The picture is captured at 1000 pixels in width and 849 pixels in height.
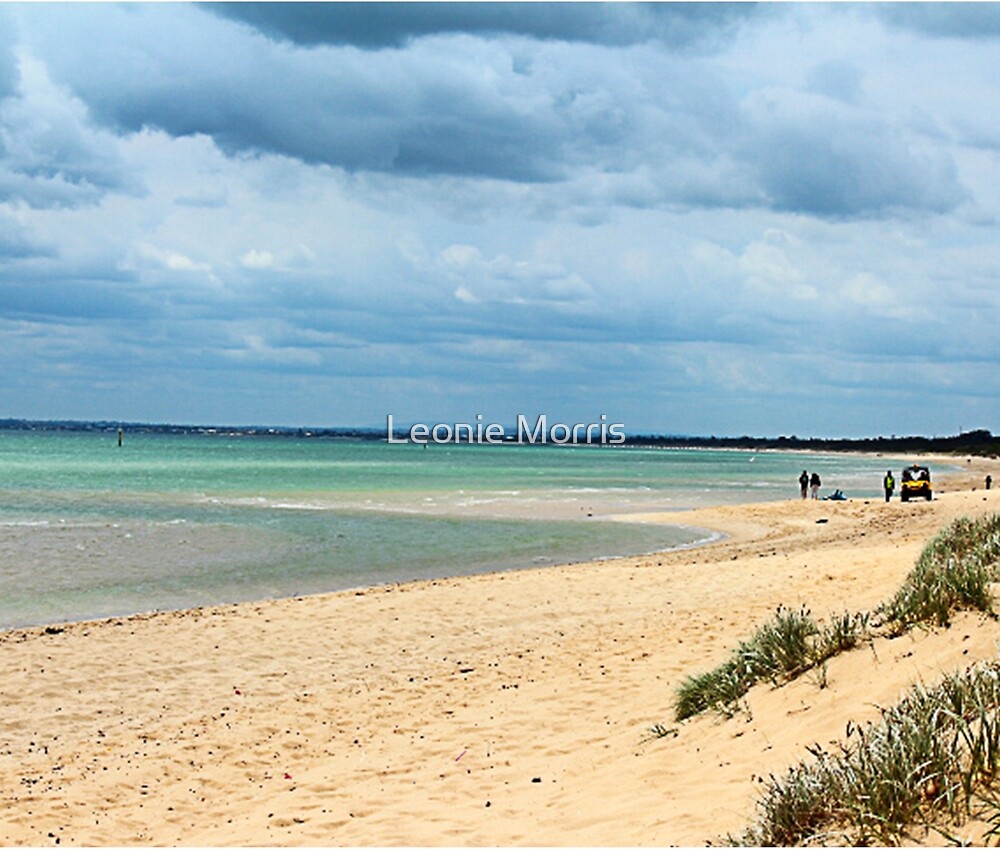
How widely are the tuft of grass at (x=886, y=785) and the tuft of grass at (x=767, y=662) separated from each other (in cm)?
243

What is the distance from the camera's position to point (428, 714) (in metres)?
9.58

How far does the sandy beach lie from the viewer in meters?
6.51

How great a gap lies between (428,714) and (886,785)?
565 centimetres

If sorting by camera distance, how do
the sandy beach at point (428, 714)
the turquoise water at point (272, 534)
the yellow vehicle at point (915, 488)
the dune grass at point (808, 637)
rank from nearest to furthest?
the sandy beach at point (428, 714), the dune grass at point (808, 637), the turquoise water at point (272, 534), the yellow vehicle at point (915, 488)

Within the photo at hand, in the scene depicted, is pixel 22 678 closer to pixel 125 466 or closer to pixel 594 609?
pixel 594 609

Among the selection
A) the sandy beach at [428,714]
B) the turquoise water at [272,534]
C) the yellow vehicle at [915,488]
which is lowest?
the turquoise water at [272,534]

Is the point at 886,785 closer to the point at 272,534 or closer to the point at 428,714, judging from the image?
the point at 428,714

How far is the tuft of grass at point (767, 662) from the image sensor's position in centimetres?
765

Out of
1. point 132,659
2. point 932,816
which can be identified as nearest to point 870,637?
point 932,816

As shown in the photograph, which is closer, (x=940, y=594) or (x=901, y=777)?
(x=901, y=777)

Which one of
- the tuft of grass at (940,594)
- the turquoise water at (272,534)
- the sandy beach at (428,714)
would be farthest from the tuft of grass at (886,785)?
the turquoise water at (272,534)

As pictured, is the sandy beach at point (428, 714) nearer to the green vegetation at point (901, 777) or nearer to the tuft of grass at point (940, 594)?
the tuft of grass at point (940, 594)

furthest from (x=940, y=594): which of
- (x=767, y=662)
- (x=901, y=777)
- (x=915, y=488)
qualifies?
(x=915, y=488)

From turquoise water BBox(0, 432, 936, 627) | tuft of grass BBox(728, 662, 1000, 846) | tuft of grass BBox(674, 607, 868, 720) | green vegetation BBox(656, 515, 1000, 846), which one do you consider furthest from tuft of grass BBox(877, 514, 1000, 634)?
turquoise water BBox(0, 432, 936, 627)
